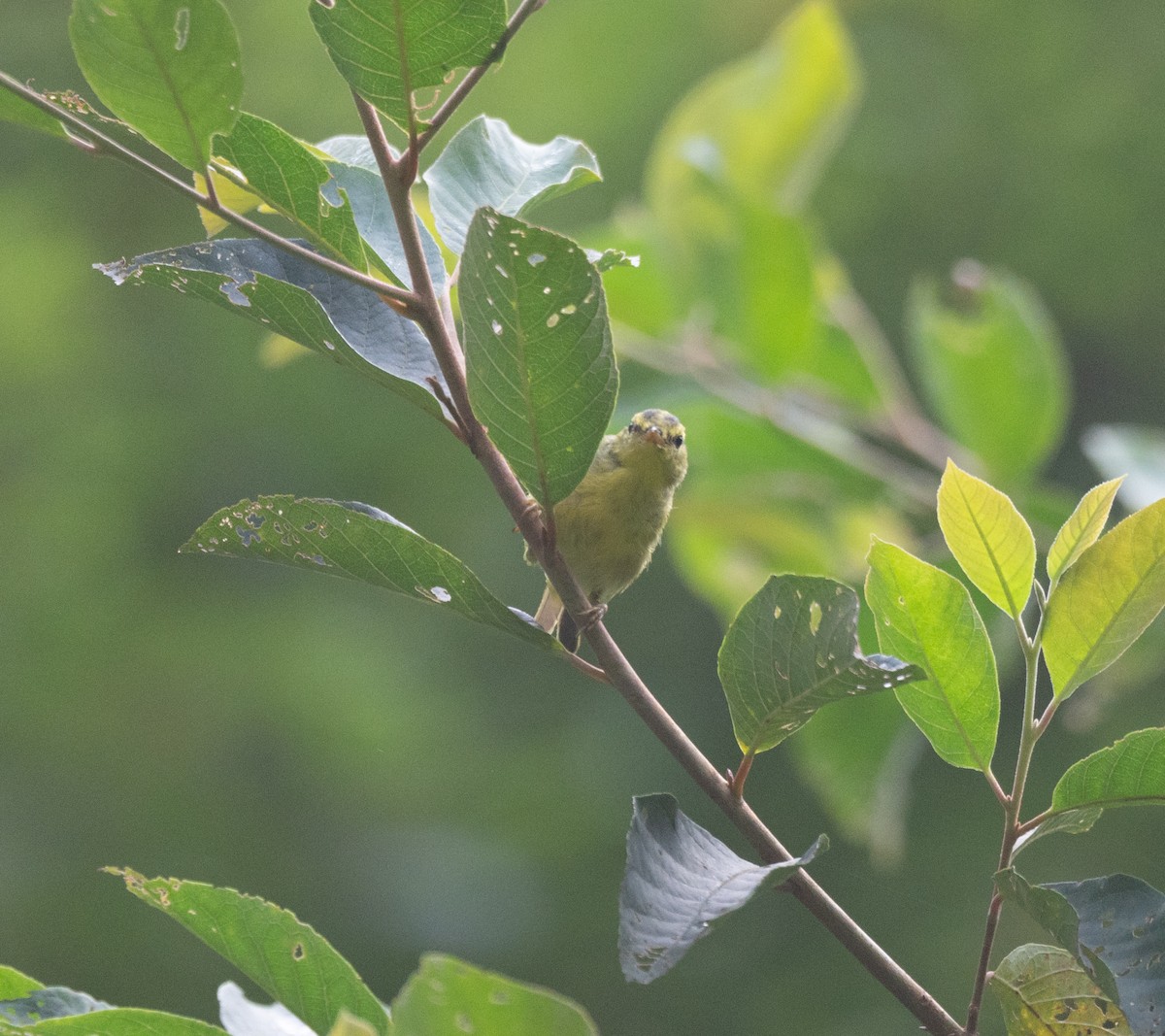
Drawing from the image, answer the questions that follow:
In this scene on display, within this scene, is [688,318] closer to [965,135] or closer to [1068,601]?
[1068,601]

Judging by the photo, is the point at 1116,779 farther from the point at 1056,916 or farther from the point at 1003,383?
the point at 1003,383

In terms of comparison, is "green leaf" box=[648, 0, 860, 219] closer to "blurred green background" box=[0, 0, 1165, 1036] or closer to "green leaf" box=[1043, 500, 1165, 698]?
"green leaf" box=[1043, 500, 1165, 698]

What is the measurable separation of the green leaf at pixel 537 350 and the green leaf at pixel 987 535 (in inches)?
11.4

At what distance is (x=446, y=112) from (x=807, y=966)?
20.3 ft

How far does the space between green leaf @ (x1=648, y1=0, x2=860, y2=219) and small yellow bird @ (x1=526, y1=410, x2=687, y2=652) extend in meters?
0.44

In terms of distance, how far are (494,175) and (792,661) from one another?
1.91ft

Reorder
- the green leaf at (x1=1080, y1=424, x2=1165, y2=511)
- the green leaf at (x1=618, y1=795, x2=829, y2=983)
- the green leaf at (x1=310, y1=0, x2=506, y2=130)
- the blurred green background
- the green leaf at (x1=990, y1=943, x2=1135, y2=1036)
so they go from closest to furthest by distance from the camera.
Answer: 1. the green leaf at (x1=618, y1=795, x2=829, y2=983)
2. the green leaf at (x1=310, y1=0, x2=506, y2=130)
3. the green leaf at (x1=990, y1=943, x2=1135, y2=1036)
4. the green leaf at (x1=1080, y1=424, x2=1165, y2=511)
5. the blurred green background

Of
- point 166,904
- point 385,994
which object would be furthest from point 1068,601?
point 385,994

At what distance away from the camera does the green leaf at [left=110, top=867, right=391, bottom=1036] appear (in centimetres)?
112

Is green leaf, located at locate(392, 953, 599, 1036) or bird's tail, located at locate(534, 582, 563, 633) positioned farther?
bird's tail, located at locate(534, 582, 563, 633)

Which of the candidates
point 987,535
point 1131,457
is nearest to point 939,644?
point 987,535

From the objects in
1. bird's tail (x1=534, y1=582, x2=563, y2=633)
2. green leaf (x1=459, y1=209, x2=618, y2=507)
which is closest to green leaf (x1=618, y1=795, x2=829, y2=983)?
green leaf (x1=459, y1=209, x2=618, y2=507)

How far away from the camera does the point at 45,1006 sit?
1.10m

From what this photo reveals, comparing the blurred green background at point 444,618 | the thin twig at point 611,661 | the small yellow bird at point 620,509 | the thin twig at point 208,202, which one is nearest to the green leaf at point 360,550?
the thin twig at point 611,661
